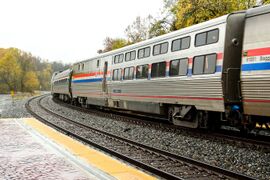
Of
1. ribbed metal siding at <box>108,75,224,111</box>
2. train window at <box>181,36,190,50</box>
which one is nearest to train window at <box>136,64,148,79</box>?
ribbed metal siding at <box>108,75,224,111</box>

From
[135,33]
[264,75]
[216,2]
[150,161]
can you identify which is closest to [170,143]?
[150,161]

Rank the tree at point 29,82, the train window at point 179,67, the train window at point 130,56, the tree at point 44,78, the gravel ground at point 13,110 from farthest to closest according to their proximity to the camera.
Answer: the tree at point 44,78, the tree at point 29,82, the gravel ground at point 13,110, the train window at point 130,56, the train window at point 179,67

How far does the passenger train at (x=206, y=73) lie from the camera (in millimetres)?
9523

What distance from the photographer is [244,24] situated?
10398 mm

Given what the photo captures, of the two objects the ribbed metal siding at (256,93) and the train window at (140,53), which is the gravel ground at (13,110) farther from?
the ribbed metal siding at (256,93)

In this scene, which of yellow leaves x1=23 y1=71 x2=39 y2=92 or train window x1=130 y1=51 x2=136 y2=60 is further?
yellow leaves x1=23 y1=71 x2=39 y2=92

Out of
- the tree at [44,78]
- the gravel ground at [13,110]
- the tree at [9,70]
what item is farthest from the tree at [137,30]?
the tree at [44,78]

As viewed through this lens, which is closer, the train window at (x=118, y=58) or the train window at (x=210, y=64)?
the train window at (x=210, y=64)

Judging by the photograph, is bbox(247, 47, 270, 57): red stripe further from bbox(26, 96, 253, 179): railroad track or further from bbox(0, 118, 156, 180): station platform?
bbox(0, 118, 156, 180): station platform

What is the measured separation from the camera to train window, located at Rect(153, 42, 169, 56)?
14.2 meters

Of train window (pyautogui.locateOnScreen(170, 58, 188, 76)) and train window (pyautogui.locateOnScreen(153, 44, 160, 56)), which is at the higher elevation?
train window (pyautogui.locateOnScreen(153, 44, 160, 56))

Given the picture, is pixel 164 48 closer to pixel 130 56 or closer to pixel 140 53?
pixel 140 53

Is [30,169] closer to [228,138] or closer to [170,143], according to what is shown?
[170,143]

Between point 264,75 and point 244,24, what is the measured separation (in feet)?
6.19
